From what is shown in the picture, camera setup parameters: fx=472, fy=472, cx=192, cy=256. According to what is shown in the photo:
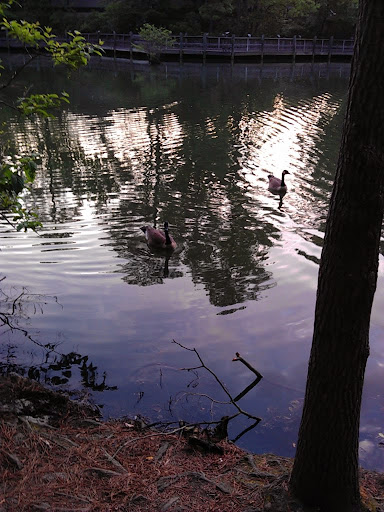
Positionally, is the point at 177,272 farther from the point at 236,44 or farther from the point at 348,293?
the point at 236,44

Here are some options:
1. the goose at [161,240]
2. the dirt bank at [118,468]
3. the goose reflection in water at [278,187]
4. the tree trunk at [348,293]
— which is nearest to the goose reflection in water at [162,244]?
the goose at [161,240]

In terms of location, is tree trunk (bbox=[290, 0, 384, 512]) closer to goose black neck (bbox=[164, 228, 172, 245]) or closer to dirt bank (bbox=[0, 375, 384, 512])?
dirt bank (bbox=[0, 375, 384, 512])

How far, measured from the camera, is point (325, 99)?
89.7ft

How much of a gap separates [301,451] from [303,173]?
11998mm

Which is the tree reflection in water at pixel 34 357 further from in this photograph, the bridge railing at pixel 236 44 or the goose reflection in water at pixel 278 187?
the bridge railing at pixel 236 44

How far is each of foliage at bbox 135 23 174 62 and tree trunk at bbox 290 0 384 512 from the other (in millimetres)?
42858

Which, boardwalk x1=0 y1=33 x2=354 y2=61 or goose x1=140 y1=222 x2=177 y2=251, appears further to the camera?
boardwalk x1=0 y1=33 x2=354 y2=61

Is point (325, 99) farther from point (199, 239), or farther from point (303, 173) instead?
point (199, 239)

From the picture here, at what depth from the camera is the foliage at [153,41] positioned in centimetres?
4153

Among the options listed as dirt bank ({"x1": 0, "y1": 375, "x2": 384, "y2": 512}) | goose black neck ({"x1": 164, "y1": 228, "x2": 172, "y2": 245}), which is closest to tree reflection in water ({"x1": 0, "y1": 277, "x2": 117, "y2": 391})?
dirt bank ({"x1": 0, "y1": 375, "x2": 384, "y2": 512})

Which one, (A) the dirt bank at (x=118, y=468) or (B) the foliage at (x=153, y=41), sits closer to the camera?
(A) the dirt bank at (x=118, y=468)

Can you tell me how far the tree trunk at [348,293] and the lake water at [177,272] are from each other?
153 cm

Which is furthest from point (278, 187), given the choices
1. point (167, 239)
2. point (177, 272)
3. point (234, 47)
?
point (234, 47)

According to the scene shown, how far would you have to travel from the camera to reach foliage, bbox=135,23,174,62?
41531 millimetres
